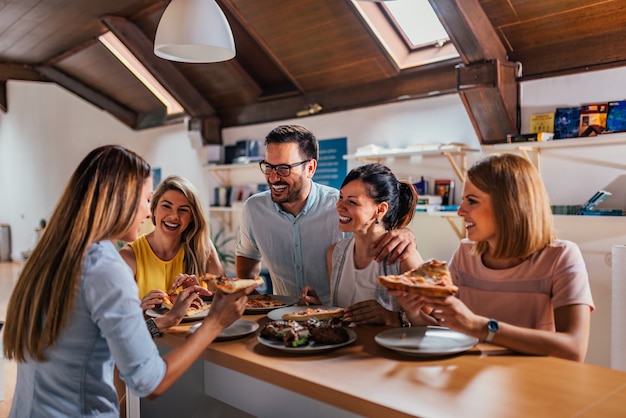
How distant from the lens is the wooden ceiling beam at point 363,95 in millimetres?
4984

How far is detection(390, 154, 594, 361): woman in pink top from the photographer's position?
6.39 feet

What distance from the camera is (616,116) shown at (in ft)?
12.8

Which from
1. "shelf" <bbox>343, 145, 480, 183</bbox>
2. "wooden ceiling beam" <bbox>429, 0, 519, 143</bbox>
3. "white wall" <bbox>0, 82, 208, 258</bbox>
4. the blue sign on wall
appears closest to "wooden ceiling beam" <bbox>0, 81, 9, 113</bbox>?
"white wall" <bbox>0, 82, 208, 258</bbox>

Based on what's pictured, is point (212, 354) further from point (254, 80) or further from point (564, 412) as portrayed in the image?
point (254, 80)

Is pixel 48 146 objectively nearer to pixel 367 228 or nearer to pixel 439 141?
pixel 439 141

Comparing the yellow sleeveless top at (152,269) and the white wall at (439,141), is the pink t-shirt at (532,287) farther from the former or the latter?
the white wall at (439,141)

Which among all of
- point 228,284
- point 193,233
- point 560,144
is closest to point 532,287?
point 228,284

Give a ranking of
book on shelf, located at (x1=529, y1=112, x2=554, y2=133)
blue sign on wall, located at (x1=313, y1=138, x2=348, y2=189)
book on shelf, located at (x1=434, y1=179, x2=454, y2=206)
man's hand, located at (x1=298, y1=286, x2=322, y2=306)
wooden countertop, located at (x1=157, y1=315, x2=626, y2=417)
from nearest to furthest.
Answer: wooden countertop, located at (x1=157, y1=315, x2=626, y2=417) → man's hand, located at (x1=298, y1=286, x2=322, y2=306) → book on shelf, located at (x1=529, y1=112, x2=554, y2=133) → book on shelf, located at (x1=434, y1=179, x2=454, y2=206) → blue sign on wall, located at (x1=313, y1=138, x2=348, y2=189)

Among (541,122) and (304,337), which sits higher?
(541,122)

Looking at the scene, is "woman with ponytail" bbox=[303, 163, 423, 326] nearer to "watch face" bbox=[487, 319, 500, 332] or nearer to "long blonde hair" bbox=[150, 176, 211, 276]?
A: "watch face" bbox=[487, 319, 500, 332]

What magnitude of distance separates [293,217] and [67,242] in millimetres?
1561

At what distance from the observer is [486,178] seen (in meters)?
2.08

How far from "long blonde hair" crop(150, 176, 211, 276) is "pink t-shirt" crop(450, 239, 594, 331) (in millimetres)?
1363

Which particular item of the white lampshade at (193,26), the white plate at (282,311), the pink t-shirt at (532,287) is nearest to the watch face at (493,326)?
the pink t-shirt at (532,287)
